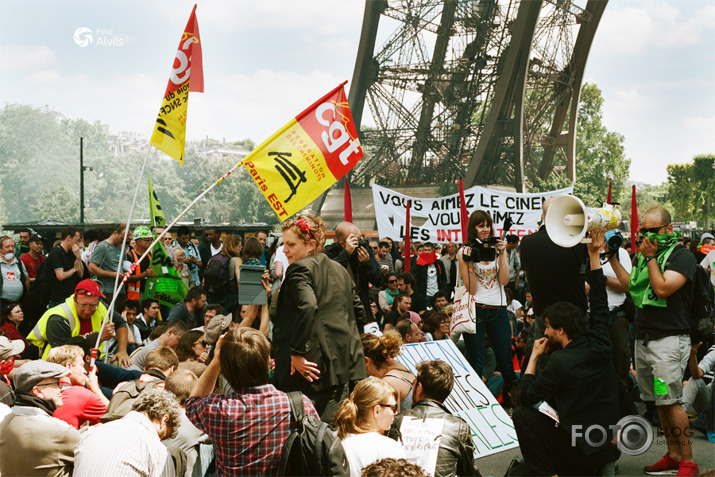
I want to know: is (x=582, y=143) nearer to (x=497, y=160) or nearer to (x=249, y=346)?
(x=497, y=160)

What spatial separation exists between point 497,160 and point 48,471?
3501cm

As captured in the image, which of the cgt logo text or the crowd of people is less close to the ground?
the crowd of people

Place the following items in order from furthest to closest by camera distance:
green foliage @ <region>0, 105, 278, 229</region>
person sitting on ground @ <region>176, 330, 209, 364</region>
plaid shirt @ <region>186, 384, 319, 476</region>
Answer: green foliage @ <region>0, 105, 278, 229</region> → person sitting on ground @ <region>176, 330, 209, 364</region> → plaid shirt @ <region>186, 384, 319, 476</region>

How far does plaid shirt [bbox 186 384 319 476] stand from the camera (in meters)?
2.99

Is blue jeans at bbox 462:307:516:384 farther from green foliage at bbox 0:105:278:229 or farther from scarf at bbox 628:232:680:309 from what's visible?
green foliage at bbox 0:105:278:229

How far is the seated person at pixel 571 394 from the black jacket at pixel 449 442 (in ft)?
1.67

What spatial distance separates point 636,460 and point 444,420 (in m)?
1.82

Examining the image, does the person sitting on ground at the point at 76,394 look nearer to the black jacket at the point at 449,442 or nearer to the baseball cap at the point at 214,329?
the baseball cap at the point at 214,329

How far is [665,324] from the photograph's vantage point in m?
4.52

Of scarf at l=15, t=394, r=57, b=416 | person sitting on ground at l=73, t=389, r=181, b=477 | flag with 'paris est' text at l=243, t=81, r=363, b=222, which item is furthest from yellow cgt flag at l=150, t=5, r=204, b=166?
person sitting on ground at l=73, t=389, r=181, b=477

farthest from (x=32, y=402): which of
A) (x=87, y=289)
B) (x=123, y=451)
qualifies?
(x=87, y=289)

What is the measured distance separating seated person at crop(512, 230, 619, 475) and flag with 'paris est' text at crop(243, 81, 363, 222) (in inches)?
87.1

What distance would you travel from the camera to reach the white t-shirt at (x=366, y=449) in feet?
10.1

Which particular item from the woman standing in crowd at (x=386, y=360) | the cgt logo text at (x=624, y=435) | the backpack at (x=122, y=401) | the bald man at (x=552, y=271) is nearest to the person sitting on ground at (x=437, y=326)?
the bald man at (x=552, y=271)
